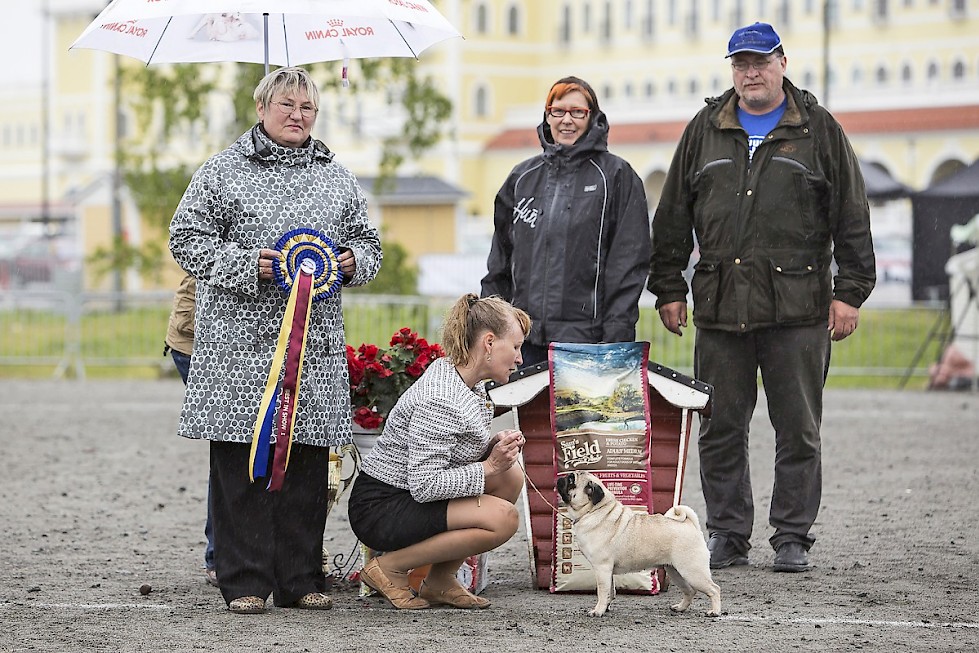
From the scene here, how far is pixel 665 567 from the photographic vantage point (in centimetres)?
617

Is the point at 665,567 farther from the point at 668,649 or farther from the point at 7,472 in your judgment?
the point at 7,472

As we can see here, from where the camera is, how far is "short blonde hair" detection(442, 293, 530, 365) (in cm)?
623

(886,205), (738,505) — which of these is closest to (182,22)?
(738,505)

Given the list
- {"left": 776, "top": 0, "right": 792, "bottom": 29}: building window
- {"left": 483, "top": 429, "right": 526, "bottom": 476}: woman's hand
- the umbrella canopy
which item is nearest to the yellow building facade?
{"left": 776, "top": 0, "right": 792, "bottom": 29}: building window

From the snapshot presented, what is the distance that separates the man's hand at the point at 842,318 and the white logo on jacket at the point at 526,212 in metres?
1.32

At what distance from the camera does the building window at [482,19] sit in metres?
87.8

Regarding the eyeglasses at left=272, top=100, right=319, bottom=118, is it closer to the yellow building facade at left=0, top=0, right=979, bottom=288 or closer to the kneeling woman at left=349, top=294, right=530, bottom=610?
the kneeling woman at left=349, top=294, right=530, bottom=610

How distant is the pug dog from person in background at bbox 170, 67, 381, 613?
94 centimetres

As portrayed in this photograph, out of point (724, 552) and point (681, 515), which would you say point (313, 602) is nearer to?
point (681, 515)

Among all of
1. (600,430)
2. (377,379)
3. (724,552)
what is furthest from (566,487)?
(724,552)

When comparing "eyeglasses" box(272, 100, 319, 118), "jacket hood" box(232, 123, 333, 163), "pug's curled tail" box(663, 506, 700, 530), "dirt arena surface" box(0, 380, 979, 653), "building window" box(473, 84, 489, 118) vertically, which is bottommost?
"dirt arena surface" box(0, 380, 979, 653)

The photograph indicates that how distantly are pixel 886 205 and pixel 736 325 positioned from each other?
175 ft

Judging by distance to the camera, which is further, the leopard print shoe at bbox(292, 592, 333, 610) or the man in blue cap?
the man in blue cap

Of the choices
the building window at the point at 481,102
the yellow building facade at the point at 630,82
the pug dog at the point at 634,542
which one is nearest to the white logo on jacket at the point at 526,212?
the pug dog at the point at 634,542
